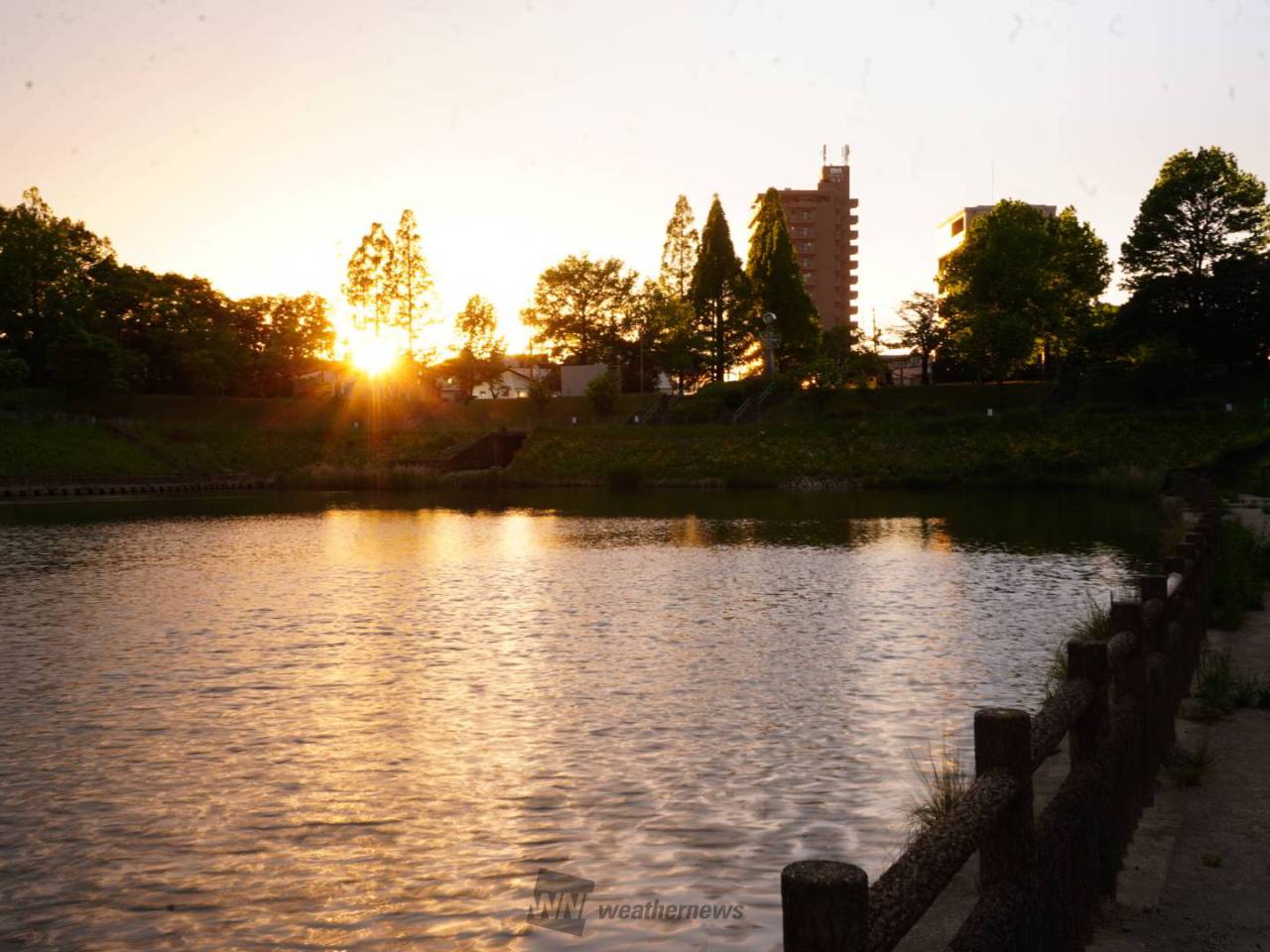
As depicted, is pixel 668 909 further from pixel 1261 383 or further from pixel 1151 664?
pixel 1261 383

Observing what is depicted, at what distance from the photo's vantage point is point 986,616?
Answer: 18734mm

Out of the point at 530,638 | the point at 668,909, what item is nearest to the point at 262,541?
the point at 530,638

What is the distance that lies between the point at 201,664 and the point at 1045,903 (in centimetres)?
1353

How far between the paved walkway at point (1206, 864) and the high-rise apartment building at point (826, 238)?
184m

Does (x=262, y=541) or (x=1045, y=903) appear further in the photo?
(x=262, y=541)

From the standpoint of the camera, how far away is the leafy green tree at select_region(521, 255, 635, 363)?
383ft

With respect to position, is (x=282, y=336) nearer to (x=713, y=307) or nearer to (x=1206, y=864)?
(x=713, y=307)

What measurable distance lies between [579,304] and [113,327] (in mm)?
44649

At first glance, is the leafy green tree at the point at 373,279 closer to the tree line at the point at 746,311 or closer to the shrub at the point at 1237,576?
the tree line at the point at 746,311

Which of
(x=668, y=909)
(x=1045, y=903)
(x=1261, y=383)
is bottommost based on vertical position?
(x=668, y=909)

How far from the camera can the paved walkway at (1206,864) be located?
18.4 feet

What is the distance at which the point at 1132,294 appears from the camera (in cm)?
7169

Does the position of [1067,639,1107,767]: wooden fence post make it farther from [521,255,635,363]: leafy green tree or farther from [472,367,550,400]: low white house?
[521,255,635,363]: leafy green tree

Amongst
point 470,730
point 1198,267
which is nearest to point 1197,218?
point 1198,267
